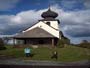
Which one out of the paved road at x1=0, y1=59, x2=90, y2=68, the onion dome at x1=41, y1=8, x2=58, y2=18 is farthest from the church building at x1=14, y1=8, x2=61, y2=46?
the paved road at x1=0, y1=59, x2=90, y2=68

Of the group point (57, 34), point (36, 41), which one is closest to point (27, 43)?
point (36, 41)

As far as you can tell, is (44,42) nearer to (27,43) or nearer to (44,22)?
(27,43)

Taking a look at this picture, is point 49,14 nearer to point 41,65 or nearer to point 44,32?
point 44,32

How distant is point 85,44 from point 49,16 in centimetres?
1769

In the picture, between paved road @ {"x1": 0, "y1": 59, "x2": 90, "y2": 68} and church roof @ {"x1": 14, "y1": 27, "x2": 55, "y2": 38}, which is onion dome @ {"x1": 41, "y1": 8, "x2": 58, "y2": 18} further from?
paved road @ {"x1": 0, "y1": 59, "x2": 90, "y2": 68}

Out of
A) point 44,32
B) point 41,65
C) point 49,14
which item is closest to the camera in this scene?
point 41,65

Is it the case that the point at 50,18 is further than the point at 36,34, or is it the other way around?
the point at 50,18

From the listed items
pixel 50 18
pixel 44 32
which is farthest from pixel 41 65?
pixel 50 18

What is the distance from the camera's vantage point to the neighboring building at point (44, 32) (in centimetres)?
6228

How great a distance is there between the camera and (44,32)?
64875mm

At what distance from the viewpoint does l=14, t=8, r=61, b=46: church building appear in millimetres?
62281

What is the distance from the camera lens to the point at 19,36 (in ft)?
204

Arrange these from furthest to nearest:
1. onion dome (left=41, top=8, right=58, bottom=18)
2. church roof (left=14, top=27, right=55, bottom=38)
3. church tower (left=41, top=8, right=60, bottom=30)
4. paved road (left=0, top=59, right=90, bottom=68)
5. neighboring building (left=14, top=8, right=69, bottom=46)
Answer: onion dome (left=41, top=8, right=58, bottom=18)
church tower (left=41, top=8, right=60, bottom=30)
neighboring building (left=14, top=8, right=69, bottom=46)
church roof (left=14, top=27, right=55, bottom=38)
paved road (left=0, top=59, right=90, bottom=68)

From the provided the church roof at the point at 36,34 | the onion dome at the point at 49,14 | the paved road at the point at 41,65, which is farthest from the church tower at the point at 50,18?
the paved road at the point at 41,65
